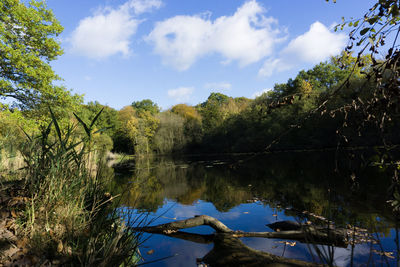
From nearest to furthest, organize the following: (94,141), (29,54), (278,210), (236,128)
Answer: (94,141) < (278,210) < (29,54) < (236,128)

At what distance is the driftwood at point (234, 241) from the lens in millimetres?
3787

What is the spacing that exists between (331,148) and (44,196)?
33903 mm

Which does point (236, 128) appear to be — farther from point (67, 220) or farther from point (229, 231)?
point (67, 220)

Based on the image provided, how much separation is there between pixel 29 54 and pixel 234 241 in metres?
15.7

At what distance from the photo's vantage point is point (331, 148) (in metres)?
30.9

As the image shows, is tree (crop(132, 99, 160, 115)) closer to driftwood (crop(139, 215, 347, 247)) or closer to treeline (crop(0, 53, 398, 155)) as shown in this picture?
treeline (crop(0, 53, 398, 155))

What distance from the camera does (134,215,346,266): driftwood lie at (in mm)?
3787

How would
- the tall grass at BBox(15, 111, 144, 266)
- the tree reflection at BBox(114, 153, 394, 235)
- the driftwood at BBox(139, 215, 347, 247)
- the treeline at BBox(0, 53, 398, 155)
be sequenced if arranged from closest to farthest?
the tall grass at BBox(15, 111, 144, 266)
the driftwood at BBox(139, 215, 347, 247)
the tree reflection at BBox(114, 153, 394, 235)
the treeline at BBox(0, 53, 398, 155)

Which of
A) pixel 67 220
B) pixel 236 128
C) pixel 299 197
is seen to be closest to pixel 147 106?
pixel 236 128

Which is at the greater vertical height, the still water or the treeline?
the treeline

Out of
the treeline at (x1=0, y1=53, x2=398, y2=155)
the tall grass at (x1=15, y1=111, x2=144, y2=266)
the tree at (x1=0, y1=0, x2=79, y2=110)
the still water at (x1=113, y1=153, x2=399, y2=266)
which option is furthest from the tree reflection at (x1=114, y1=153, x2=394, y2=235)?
the treeline at (x1=0, y1=53, x2=398, y2=155)

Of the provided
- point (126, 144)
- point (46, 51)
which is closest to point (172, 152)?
point (126, 144)

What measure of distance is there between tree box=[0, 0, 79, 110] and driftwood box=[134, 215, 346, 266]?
1258 cm

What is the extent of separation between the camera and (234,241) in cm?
461
